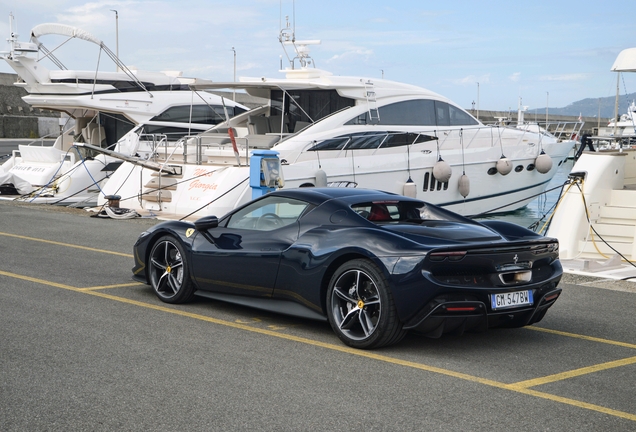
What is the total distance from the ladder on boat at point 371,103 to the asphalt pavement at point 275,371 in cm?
1234

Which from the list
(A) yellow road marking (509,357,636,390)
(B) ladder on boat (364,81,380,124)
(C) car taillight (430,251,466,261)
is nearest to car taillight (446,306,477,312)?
(C) car taillight (430,251,466,261)

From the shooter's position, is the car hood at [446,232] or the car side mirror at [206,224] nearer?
the car hood at [446,232]

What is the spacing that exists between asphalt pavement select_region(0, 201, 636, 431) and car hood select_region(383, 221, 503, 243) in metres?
0.87

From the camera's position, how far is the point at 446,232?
6434mm

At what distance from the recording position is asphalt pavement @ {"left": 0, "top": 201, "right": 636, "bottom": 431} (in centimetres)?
459

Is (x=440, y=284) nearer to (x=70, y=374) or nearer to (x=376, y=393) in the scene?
(x=376, y=393)

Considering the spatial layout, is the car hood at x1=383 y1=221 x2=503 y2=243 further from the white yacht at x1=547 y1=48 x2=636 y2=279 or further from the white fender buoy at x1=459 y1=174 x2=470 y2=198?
the white fender buoy at x1=459 y1=174 x2=470 y2=198

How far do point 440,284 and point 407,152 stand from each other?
1450 centimetres

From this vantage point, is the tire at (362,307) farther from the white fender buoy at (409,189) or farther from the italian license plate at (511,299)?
the white fender buoy at (409,189)

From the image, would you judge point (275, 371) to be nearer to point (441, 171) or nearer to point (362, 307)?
point (362, 307)

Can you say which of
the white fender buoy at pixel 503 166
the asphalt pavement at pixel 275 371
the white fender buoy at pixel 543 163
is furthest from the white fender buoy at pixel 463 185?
the asphalt pavement at pixel 275 371

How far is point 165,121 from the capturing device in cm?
2566

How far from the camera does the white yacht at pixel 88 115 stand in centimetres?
2233

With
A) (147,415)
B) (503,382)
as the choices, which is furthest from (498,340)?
(147,415)
